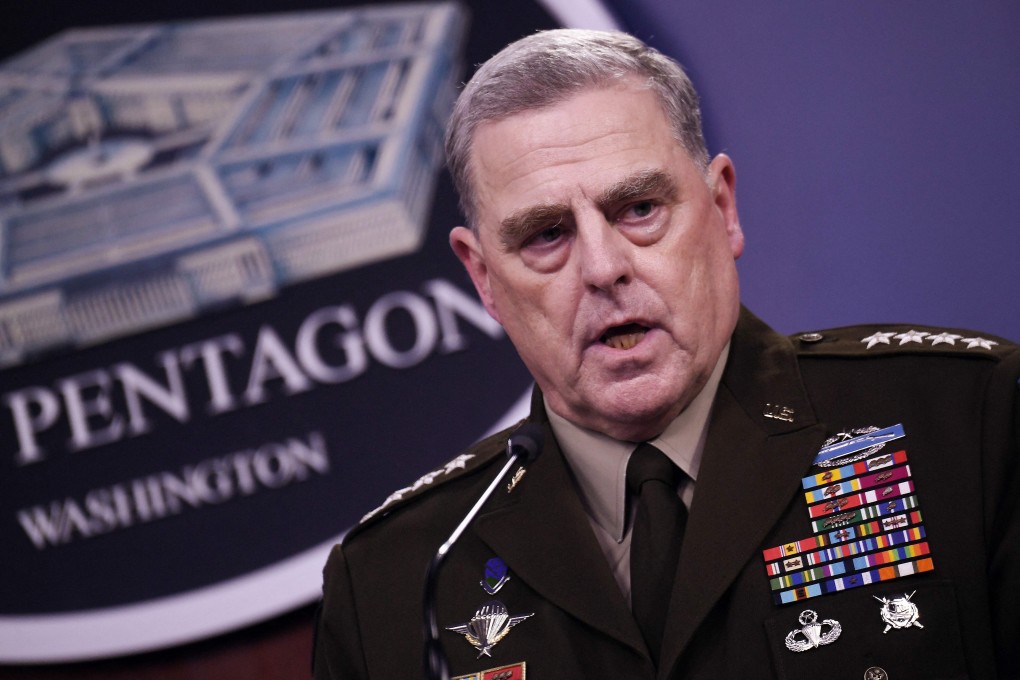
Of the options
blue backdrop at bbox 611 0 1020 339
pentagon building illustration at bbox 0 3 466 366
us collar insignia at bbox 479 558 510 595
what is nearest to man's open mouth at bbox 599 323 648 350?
us collar insignia at bbox 479 558 510 595

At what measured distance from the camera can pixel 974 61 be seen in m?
2.19

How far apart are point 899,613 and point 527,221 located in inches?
28.2

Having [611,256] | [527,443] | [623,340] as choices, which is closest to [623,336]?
[623,340]

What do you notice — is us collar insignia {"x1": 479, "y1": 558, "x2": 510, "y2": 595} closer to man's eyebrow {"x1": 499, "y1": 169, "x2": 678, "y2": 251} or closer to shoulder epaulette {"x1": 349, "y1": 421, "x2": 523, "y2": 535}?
shoulder epaulette {"x1": 349, "y1": 421, "x2": 523, "y2": 535}

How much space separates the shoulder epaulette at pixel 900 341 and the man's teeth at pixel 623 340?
12.1 inches

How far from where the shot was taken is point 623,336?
1.50 m

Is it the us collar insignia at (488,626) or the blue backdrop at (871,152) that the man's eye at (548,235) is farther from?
the blue backdrop at (871,152)

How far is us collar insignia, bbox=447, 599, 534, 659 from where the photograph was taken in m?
1.55

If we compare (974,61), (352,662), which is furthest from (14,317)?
(974,61)

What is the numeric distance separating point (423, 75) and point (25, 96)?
42.2 inches

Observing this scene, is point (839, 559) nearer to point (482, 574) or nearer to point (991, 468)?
point (991, 468)

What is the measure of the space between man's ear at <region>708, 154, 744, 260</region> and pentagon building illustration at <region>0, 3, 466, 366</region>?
38.6 inches

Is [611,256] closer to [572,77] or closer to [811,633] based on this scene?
[572,77]

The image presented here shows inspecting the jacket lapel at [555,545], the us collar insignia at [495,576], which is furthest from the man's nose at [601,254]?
the us collar insignia at [495,576]
